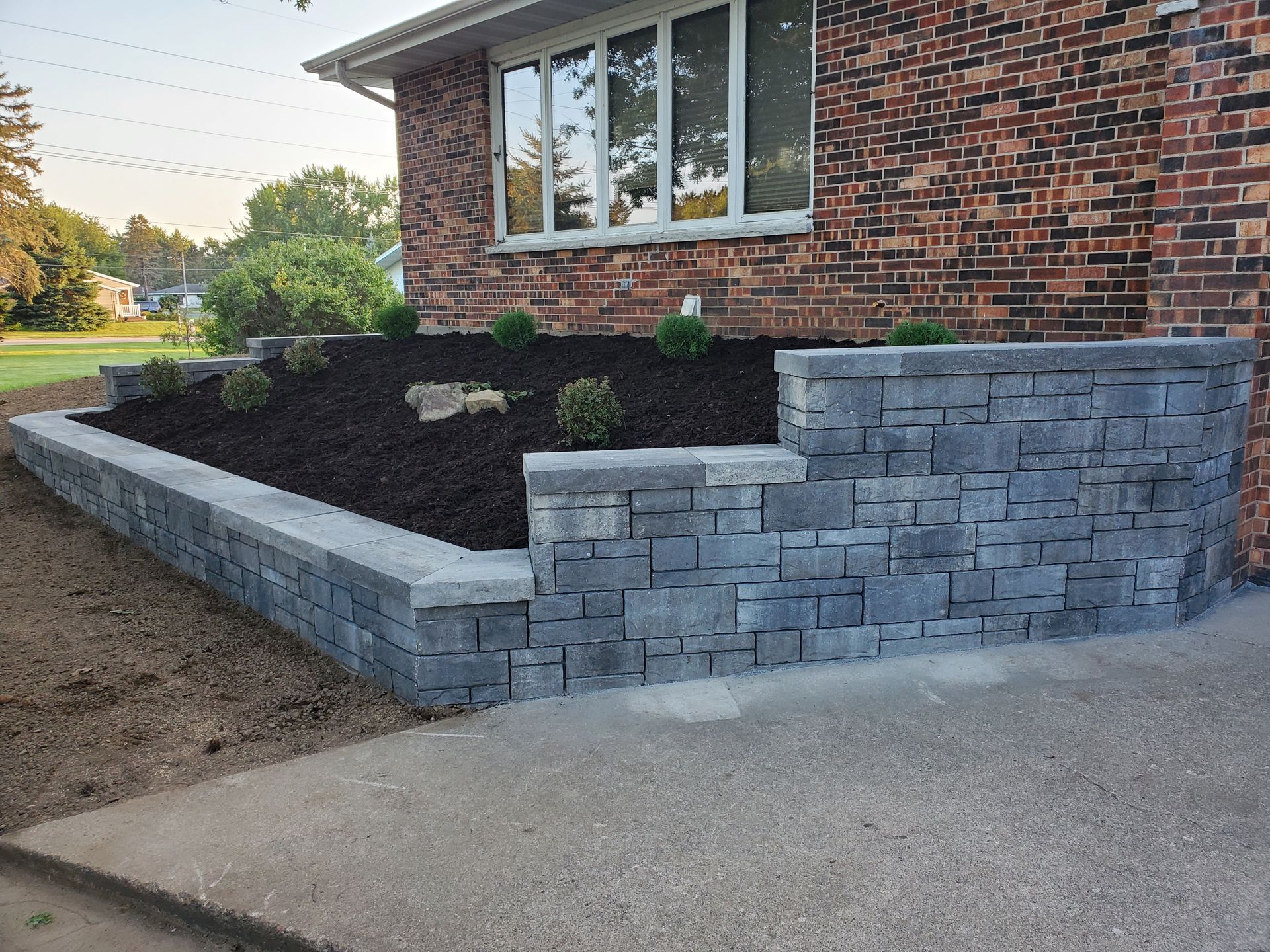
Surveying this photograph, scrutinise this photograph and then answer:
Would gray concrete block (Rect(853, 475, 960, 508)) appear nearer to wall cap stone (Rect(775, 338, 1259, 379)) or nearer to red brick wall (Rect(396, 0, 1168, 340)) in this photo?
wall cap stone (Rect(775, 338, 1259, 379))

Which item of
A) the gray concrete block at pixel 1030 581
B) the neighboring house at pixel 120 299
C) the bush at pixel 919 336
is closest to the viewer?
the gray concrete block at pixel 1030 581

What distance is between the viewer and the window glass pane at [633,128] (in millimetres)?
7062

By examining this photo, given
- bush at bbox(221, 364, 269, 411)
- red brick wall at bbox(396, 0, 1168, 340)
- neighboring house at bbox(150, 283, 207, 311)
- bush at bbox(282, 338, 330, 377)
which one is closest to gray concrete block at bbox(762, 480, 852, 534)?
red brick wall at bbox(396, 0, 1168, 340)

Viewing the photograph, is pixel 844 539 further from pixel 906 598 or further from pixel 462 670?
pixel 462 670

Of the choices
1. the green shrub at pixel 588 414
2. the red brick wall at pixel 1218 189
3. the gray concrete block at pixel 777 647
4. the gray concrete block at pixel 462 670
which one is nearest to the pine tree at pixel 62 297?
the green shrub at pixel 588 414

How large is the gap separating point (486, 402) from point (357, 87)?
5.55 meters

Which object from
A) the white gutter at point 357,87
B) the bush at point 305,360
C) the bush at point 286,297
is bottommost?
the bush at point 305,360

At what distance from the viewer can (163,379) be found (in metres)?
7.57

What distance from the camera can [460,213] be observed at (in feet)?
29.0

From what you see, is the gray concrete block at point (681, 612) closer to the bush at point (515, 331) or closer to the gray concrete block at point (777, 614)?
the gray concrete block at point (777, 614)

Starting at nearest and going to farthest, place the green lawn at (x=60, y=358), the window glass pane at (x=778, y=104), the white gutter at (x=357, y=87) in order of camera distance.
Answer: the window glass pane at (x=778, y=104) < the white gutter at (x=357, y=87) < the green lawn at (x=60, y=358)

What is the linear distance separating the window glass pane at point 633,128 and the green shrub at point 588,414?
310 centimetres

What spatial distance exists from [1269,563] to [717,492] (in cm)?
287

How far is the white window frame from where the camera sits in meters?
6.18
